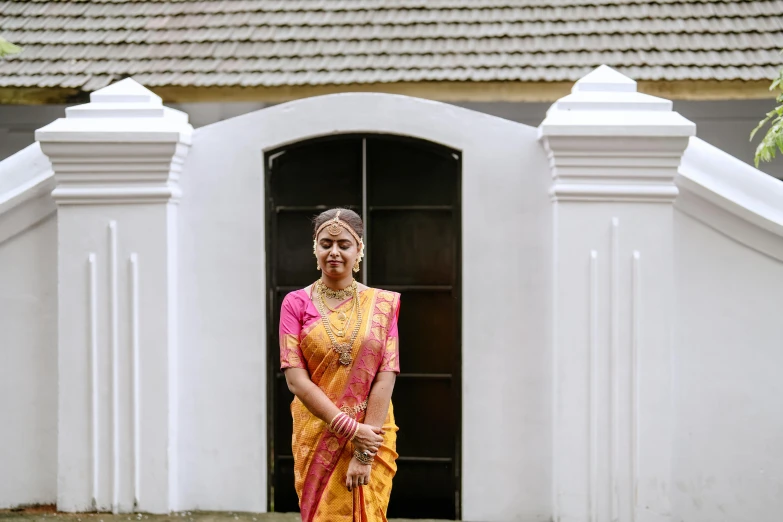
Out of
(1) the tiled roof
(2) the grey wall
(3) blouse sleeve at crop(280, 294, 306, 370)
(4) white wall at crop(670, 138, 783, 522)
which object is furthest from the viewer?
(2) the grey wall

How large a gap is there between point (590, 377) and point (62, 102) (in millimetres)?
5253

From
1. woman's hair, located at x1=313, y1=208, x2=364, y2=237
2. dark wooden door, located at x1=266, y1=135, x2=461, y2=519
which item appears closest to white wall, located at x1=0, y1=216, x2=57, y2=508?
dark wooden door, located at x1=266, y1=135, x2=461, y2=519

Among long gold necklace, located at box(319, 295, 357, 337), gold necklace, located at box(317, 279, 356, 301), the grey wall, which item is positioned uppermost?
the grey wall

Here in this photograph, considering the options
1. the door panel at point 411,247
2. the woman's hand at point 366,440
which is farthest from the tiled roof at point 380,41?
the woman's hand at point 366,440

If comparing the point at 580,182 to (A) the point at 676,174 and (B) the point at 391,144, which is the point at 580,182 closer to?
(A) the point at 676,174

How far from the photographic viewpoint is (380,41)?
7.07m

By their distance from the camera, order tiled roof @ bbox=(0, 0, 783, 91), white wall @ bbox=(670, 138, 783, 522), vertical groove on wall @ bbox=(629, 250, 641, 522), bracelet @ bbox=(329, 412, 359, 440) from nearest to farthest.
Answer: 1. bracelet @ bbox=(329, 412, 359, 440)
2. vertical groove on wall @ bbox=(629, 250, 641, 522)
3. white wall @ bbox=(670, 138, 783, 522)
4. tiled roof @ bbox=(0, 0, 783, 91)

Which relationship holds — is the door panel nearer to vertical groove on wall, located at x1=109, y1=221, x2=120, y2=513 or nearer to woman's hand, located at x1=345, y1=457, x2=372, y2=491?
vertical groove on wall, located at x1=109, y1=221, x2=120, y2=513

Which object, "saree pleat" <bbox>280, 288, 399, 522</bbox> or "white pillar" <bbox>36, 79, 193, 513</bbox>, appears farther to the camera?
"white pillar" <bbox>36, 79, 193, 513</bbox>

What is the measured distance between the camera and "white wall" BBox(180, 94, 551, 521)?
4148 mm

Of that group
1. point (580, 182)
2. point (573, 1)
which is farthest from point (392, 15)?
point (580, 182)

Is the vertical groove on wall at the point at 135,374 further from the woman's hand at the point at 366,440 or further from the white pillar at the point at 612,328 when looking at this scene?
the white pillar at the point at 612,328

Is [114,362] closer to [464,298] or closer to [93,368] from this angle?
[93,368]

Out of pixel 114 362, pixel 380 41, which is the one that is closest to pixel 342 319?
pixel 114 362
